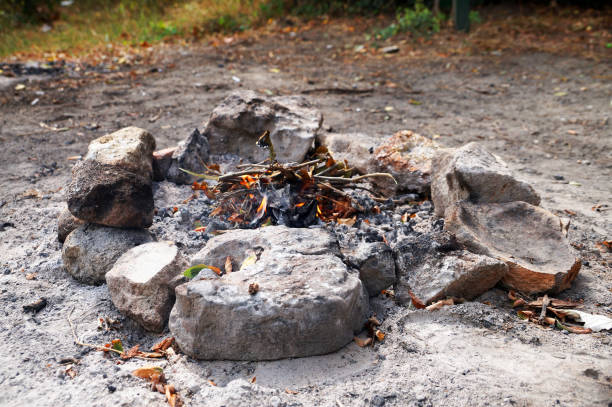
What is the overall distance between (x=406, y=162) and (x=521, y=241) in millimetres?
908

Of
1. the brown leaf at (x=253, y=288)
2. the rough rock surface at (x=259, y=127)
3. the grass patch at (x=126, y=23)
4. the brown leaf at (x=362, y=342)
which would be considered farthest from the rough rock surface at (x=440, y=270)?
the grass patch at (x=126, y=23)

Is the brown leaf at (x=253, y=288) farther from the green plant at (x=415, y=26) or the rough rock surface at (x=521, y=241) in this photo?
the green plant at (x=415, y=26)

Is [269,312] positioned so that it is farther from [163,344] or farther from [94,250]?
[94,250]

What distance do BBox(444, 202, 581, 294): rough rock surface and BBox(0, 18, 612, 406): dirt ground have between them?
5.8 inches

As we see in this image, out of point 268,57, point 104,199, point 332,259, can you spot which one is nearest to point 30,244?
point 104,199

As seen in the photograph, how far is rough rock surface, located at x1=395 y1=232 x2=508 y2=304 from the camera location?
2.33 m

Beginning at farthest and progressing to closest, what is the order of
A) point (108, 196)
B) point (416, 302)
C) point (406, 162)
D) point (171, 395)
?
1. point (406, 162)
2. point (108, 196)
3. point (416, 302)
4. point (171, 395)

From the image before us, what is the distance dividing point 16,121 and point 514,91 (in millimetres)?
5500

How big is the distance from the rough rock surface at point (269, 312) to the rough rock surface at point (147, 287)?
174 mm

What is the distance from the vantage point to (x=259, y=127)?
11.7 feet

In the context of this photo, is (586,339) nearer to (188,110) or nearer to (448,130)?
(448,130)

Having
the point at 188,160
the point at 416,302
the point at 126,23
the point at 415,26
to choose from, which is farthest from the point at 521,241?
the point at 126,23

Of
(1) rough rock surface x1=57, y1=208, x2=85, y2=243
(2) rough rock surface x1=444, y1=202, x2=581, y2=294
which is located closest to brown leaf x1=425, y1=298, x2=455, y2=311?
(2) rough rock surface x1=444, y1=202, x2=581, y2=294

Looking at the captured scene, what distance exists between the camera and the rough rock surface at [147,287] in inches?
88.6
